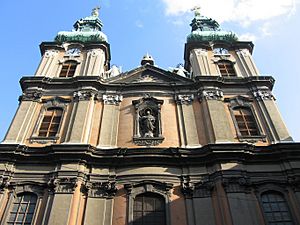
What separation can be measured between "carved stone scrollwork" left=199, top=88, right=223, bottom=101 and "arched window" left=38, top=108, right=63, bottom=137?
7.60 metres

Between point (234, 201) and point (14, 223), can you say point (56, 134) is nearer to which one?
point (14, 223)

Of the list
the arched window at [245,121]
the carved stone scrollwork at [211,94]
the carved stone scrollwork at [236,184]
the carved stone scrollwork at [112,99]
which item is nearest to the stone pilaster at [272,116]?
the arched window at [245,121]

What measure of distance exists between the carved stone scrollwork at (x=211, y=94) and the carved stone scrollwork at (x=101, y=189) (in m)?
7.22

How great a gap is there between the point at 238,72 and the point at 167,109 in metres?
5.88

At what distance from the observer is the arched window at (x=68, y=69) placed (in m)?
21.9

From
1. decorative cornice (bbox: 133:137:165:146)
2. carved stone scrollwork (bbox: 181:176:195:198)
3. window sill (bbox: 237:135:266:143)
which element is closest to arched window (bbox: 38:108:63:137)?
decorative cornice (bbox: 133:137:165:146)

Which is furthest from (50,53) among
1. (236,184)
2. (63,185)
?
(236,184)

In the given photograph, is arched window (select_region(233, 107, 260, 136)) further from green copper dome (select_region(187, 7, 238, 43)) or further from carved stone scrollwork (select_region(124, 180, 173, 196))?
green copper dome (select_region(187, 7, 238, 43))

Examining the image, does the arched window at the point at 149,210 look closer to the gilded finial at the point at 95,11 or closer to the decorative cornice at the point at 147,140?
the decorative cornice at the point at 147,140

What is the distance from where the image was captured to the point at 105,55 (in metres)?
24.3

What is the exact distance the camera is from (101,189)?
1466 centimetres

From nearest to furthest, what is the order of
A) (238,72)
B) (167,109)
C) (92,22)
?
(167,109) → (238,72) → (92,22)

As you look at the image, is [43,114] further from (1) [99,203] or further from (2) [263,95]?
(2) [263,95]

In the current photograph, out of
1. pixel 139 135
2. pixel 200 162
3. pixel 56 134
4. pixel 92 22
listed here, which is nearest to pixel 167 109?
pixel 139 135
